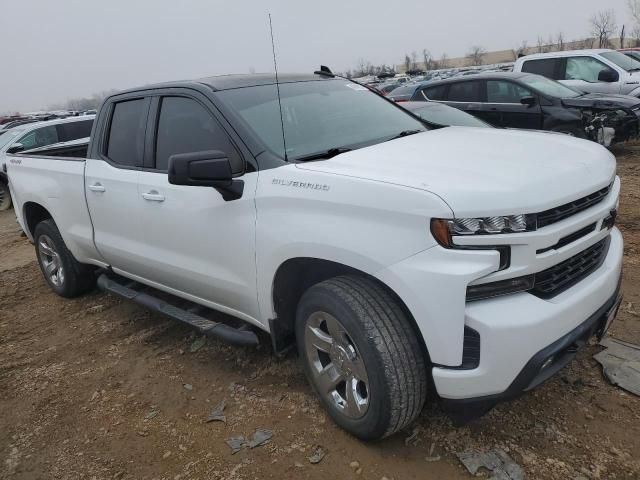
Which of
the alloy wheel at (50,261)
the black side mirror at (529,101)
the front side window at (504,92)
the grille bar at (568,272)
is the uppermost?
the front side window at (504,92)

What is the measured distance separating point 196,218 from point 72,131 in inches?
402

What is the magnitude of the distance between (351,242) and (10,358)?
3.28m

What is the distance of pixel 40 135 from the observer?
37.5ft

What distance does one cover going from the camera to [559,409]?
2748mm

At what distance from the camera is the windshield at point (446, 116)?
619cm

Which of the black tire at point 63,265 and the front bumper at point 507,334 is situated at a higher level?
the front bumper at point 507,334

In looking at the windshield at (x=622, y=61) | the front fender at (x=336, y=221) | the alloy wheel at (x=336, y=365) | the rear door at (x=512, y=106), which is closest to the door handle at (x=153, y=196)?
the front fender at (x=336, y=221)

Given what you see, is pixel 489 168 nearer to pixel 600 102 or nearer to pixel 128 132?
pixel 128 132

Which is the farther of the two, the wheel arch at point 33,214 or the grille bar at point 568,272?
the wheel arch at point 33,214

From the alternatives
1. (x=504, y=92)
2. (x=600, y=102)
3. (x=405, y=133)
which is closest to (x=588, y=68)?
(x=600, y=102)

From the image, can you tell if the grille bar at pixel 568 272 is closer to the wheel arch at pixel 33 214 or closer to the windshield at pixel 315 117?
the windshield at pixel 315 117

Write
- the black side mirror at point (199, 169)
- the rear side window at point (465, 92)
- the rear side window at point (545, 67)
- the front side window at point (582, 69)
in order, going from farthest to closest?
1. the rear side window at point (545, 67)
2. the front side window at point (582, 69)
3. the rear side window at point (465, 92)
4. the black side mirror at point (199, 169)

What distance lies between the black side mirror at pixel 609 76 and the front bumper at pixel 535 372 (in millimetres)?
9455

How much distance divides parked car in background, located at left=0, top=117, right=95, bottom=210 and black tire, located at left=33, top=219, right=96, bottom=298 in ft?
22.4
